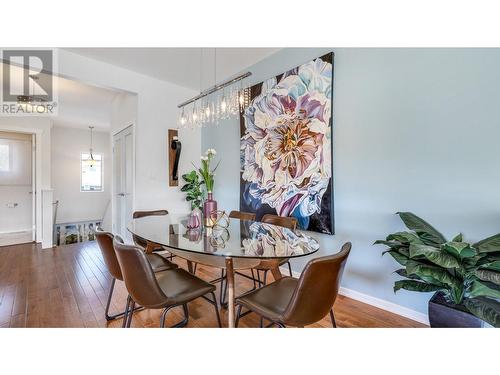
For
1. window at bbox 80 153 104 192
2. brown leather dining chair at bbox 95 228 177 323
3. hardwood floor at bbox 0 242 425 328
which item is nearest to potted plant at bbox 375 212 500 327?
hardwood floor at bbox 0 242 425 328

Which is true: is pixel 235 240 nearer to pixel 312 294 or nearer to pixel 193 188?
pixel 312 294

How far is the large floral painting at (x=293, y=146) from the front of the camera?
249 centimetres

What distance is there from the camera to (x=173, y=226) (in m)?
2.23

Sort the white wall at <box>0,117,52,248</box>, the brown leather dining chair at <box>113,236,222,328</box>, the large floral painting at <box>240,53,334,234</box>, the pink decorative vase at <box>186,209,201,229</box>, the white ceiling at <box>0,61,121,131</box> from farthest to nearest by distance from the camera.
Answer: the white wall at <box>0,117,52,248</box>
the white ceiling at <box>0,61,121,131</box>
the large floral painting at <box>240,53,334,234</box>
the pink decorative vase at <box>186,209,201,229</box>
the brown leather dining chair at <box>113,236,222,328</box>

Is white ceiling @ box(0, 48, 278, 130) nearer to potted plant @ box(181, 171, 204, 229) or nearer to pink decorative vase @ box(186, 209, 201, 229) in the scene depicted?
potted plant @ box(181, 171, 204, 229)

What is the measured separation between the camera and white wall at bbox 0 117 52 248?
4.18 meters

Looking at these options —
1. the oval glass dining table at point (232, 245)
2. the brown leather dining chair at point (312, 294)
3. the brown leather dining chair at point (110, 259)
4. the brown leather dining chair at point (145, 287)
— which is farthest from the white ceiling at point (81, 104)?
the brown leather dining chair at point (312, 294)

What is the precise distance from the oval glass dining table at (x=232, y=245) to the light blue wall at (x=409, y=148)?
882 mm

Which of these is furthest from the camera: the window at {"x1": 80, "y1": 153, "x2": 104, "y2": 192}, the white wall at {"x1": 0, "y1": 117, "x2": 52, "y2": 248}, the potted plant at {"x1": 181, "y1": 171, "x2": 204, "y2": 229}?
the window at {"x1": 80, "y1": 153, "x2": 104, "y2": 192}

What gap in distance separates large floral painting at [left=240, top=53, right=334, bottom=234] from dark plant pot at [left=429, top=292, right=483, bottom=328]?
1.06 meters

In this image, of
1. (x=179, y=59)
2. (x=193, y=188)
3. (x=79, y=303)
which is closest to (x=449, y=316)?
(x=79, y=303)

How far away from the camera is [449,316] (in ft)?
4.76

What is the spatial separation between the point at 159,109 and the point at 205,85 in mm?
898
